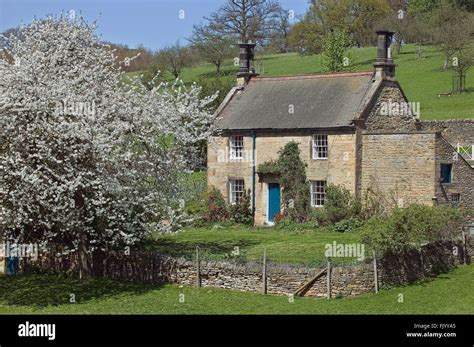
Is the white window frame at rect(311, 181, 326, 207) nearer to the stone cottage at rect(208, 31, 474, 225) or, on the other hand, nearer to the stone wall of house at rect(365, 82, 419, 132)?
the stone cottage at rect(208, 31, 474, 225)

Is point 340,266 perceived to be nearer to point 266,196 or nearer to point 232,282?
point 232,282

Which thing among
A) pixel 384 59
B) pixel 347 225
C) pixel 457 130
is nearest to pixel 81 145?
pixel 347 225

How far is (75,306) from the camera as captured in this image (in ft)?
74.0

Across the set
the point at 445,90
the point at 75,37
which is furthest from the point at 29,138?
the point at 445,90

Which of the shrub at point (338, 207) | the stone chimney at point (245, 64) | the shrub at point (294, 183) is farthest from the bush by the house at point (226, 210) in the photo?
the stone chimney at point (245, 64)

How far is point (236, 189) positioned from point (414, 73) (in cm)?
4112

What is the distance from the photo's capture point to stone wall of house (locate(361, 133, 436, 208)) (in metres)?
34.3

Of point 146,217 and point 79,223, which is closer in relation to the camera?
point 79,223

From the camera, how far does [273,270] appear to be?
23.9 m

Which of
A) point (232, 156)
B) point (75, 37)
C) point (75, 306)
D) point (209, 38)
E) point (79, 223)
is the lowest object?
point (75, 306)

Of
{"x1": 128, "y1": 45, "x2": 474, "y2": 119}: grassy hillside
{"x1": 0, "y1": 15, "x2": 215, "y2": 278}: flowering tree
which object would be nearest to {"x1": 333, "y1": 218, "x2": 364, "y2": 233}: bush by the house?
{"x1": 0, "y1": 15, "x2": 215, "y2": 278}: flowering tree

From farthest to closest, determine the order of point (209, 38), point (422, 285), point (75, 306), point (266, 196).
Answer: point (209, 38) → point (266, 196) → point (422, 285) → point (75, 306)

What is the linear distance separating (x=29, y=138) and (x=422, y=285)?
43.0ft

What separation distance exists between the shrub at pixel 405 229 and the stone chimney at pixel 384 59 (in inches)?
485
